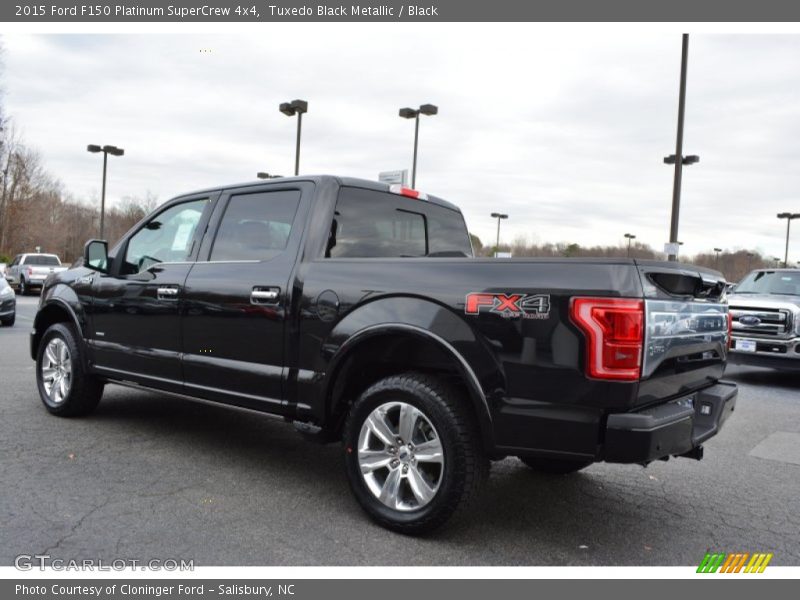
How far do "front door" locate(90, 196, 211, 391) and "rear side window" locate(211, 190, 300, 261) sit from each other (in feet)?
0.89

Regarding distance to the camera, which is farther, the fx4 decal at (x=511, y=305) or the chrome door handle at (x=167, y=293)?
the chrome door handle at (x=167, y=293)

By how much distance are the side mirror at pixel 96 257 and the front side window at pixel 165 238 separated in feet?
0.70

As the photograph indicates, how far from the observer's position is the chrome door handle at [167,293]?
4711 millimetres

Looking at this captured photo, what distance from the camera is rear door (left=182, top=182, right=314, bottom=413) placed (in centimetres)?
410

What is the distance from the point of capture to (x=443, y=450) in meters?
3.29

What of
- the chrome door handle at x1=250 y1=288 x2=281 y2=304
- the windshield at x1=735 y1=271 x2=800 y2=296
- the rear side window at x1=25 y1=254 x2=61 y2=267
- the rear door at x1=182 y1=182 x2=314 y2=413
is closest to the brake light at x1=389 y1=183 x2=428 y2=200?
the rear door at x1=182 y1=182 x2=314 y2=413

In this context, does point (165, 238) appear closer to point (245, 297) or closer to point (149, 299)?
point (149, 299)

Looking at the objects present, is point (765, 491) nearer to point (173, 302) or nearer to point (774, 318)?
point (173, 302)

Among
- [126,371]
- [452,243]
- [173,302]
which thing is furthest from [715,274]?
[126,371]

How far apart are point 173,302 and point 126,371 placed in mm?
844

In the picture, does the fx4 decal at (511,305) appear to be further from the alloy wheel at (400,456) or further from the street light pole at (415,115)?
the street light pole at (415,115)

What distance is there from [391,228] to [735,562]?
9.11 ft

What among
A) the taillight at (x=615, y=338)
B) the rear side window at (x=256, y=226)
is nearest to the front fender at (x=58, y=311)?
the rear side window at (x=256, y=226)

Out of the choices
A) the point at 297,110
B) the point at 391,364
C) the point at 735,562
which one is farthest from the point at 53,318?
the point at 297,110
